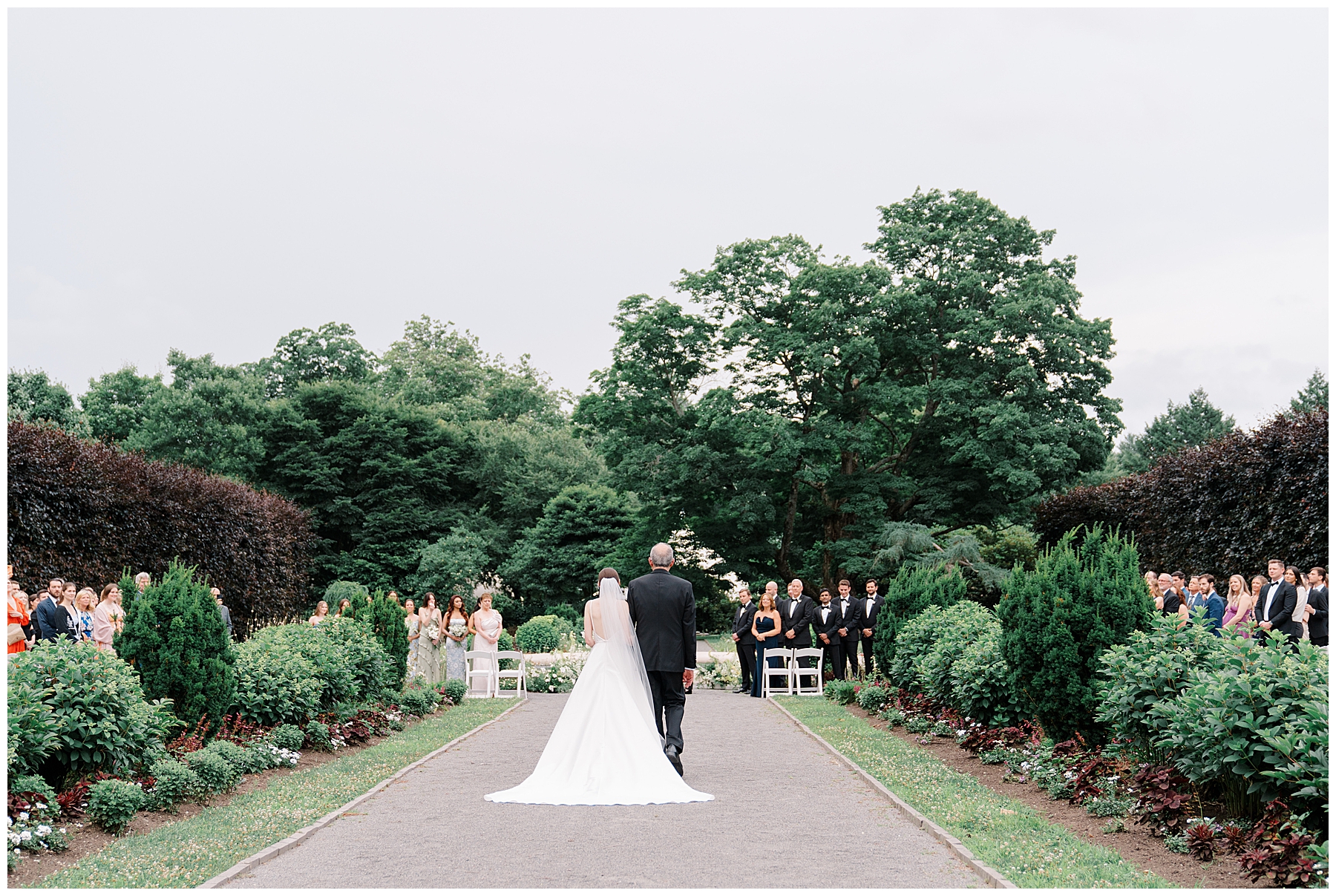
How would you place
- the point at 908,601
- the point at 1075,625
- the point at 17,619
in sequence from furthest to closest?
the point at 908,601 → the point at 17,619 → the point at 1075,625

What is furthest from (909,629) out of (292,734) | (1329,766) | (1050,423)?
(1050,423)

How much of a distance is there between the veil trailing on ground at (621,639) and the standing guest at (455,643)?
35.1 feet

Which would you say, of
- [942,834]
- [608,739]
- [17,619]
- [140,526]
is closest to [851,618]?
[608,739]

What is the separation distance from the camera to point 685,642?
10.6 meters

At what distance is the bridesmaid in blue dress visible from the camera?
68.3 ft

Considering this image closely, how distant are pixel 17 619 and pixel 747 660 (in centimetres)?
1276

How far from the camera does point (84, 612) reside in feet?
47.8

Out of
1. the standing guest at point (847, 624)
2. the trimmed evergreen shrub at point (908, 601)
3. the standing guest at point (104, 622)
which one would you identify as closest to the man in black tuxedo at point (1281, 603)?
the trimmed evergreen shrub at point (908, 601)

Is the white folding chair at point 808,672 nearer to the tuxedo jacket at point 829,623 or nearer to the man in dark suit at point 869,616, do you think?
the tuxedo jacket at point 829,623

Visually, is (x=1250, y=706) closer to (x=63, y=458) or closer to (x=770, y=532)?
(x=63, y=458)

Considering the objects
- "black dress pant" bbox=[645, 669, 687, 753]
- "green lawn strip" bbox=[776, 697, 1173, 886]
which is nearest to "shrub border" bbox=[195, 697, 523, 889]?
"black dress pant" bbox=[645, 669, 687, 753]

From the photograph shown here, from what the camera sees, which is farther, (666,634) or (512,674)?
(512,674)

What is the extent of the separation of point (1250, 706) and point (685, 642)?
16.6 feet

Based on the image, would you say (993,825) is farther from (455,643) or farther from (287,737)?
(455,643)
